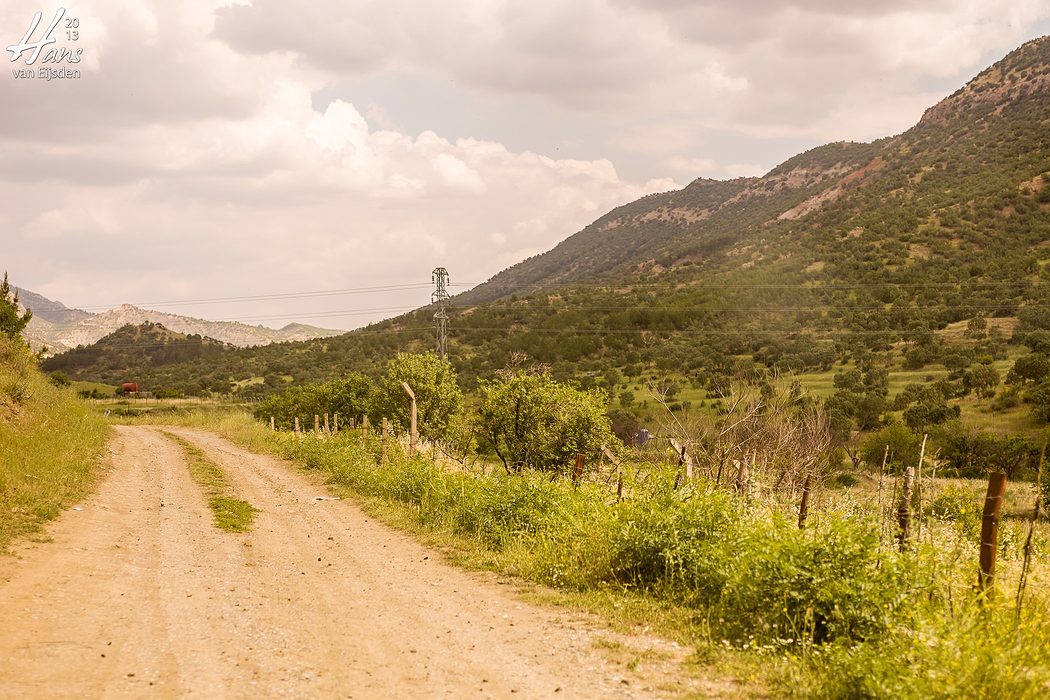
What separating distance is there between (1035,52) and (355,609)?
139 metres

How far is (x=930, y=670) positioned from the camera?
5.38 meters

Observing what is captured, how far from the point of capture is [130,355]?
13462cm

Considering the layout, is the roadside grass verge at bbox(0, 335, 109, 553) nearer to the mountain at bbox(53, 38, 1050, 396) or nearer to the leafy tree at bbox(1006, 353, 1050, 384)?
the mountain at bbox(53, 38, 1050, 396)

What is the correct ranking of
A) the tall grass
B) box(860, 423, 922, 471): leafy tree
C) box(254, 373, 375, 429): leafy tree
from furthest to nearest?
box(254, 373, 375, 429): leafy tree < box(860, 423, 922, 471): leafy tree < the tall grass

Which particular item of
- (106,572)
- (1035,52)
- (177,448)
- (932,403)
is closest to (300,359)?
(177,448)

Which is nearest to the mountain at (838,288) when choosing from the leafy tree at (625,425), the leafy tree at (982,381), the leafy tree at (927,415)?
the leafy tree at (982,381)

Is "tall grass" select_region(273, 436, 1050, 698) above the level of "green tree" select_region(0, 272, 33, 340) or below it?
below

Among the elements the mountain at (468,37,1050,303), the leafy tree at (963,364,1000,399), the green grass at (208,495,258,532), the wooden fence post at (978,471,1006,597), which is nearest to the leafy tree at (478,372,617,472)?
the green grass at (208,495,258,532)

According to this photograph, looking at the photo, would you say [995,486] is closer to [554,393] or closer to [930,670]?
[930,670]

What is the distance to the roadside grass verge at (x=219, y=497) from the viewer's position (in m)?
14.5

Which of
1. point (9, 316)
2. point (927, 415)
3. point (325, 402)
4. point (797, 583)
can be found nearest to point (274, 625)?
point (797, 583)

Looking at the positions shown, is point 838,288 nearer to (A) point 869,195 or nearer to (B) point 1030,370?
(B) point 1030,370

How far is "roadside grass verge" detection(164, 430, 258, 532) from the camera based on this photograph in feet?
47.7

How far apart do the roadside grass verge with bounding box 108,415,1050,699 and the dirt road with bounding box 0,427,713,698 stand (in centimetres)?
82
